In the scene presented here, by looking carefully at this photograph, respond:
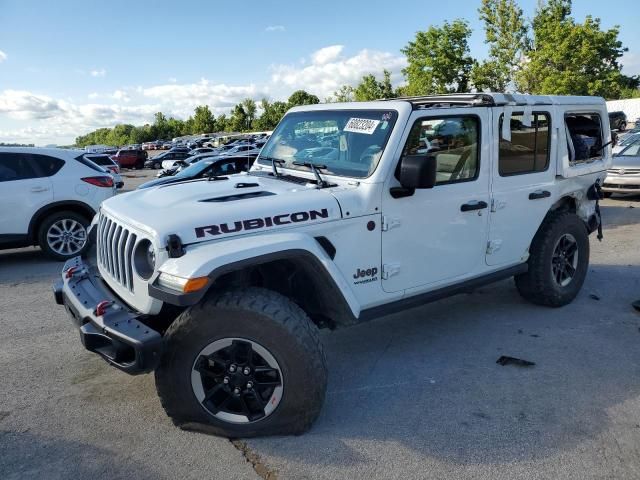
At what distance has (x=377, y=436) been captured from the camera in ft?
10.0

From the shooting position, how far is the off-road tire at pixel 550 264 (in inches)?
190

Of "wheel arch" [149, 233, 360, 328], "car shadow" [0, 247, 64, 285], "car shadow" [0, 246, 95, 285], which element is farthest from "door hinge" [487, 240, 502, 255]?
"car shadow" [0, 247, 64, 285]

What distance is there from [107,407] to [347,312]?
1.67 m

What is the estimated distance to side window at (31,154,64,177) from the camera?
764 centimetres

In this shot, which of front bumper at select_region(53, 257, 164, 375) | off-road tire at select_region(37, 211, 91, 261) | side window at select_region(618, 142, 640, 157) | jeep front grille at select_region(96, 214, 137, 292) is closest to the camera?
front bumper at select_region(53, 257, 164, 375)

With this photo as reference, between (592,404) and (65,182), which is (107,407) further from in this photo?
(65,182)

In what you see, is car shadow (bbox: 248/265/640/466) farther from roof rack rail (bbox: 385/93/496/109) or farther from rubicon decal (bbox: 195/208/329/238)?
roof rack rail (bbox: 385/93/496/109)

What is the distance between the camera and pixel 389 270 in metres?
3.63

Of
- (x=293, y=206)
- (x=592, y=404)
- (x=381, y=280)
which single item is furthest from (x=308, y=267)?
(x=592, y=404)

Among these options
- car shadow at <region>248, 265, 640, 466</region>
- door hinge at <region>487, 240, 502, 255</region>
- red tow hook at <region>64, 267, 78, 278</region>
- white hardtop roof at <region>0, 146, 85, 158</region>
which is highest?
white hardtop roof at <region>0, 146, 85, 158</region>

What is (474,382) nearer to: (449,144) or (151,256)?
(449,144)

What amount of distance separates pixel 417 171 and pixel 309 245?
2.83 ft

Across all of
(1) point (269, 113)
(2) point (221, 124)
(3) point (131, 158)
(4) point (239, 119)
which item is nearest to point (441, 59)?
(3) point (131, 158)

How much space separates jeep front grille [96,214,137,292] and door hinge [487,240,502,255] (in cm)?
276
